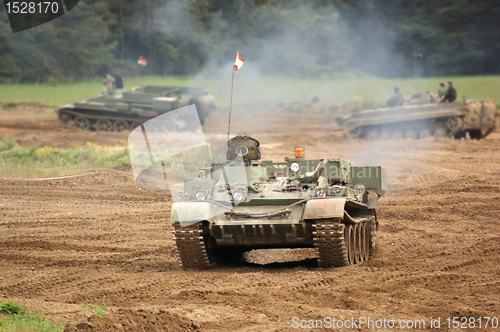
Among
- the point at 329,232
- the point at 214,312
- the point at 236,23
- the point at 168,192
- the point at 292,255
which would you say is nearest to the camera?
the point at 214,312

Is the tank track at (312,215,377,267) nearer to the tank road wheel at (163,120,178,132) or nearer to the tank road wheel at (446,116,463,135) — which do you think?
the tank road wheel at (446,116,463,135)

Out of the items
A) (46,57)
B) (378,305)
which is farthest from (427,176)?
(46,57)

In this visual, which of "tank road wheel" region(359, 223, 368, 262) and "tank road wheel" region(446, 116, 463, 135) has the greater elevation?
"tank road wheel" region(446, 116, 463, 135)

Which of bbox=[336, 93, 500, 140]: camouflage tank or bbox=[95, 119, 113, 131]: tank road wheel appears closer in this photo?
bbox=[336, 93, 500, 140]: camouflage tank

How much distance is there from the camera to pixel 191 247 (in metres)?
9.66

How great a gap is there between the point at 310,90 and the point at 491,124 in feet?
62.1

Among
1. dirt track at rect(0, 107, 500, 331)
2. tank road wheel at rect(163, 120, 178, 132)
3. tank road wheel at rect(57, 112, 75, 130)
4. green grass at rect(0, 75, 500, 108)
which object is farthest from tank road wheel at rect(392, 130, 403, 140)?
tank road wheel at rect(57, 112, 75, 130)

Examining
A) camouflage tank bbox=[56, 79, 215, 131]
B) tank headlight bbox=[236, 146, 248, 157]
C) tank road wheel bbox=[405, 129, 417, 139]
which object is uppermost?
camouflage tank bbox=[56, 79, 215, 131]

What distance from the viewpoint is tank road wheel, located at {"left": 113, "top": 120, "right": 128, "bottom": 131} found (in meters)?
28.5

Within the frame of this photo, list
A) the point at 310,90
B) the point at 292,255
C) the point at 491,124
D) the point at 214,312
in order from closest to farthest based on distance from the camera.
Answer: the point at 214,312 < the point at 292,255 < the point at 491,124 < the point at 310,90

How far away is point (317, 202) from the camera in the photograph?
30.1ft

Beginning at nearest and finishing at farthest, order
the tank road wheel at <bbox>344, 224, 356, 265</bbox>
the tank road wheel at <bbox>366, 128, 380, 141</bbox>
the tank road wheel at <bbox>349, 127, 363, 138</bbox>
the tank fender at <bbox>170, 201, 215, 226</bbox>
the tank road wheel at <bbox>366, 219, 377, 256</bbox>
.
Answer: the tank fender at <bbox>170, 201, 215, 226</bbox>
the tank road wheel at <bbox>344, 224, 356, 265</bbox>
the tank road wheel at <bbox>366, 219, 377, 256</bbox>
the tank road wheel at <bbox>366, 128, 380, 141</bbox>
the tank road wheel at <bbox>349, 127, 363, 138</bbox>

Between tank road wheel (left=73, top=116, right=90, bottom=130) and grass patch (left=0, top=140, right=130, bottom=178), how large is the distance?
6.80m

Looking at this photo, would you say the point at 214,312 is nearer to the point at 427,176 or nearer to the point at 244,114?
the point at 427,176
